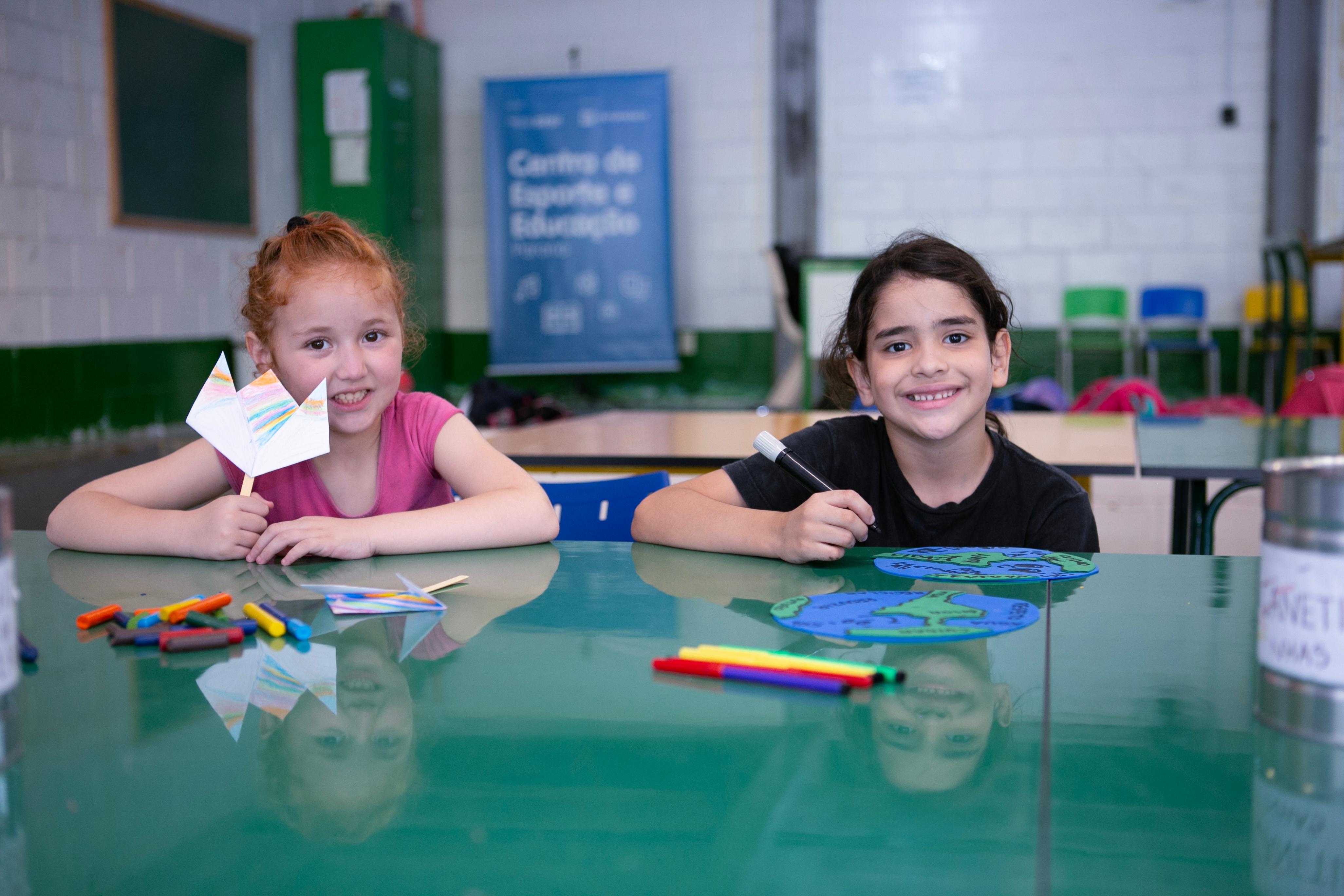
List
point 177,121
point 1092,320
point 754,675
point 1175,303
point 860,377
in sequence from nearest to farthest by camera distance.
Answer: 1. point 754,675
2. point 860,377
3. point 177,121
4. point 1175,303
5. point 1092,320

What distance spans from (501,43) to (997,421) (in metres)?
5.69

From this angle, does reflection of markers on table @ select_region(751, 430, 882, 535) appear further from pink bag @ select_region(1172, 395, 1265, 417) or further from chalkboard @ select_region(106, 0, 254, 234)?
chalkboard @ select_region(106, 0, 254, 234)

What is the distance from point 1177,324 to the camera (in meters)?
5.93

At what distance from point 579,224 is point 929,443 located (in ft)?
16.8

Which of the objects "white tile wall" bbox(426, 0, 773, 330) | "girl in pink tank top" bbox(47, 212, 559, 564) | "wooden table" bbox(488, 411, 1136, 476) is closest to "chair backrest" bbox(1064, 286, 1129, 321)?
"white tile wall" bbox(426, 0, 773, 330)

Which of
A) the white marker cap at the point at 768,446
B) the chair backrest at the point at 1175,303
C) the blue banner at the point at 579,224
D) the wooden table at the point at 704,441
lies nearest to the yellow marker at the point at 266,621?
the white marker cap at the point at 768,446

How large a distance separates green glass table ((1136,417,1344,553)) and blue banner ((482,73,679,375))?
4047 mm

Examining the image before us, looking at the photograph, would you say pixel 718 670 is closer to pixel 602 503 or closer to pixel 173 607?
pixel 173 607

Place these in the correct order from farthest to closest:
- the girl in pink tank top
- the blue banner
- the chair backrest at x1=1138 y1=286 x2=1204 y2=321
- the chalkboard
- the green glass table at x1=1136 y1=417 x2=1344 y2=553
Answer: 1. the blue banner
2. the chair backrest at x1=1138 y1=286 x2=1204 y2=321
3. the chalkboard
4. the green glass table at x1=1136 y1=417 x2=1344 y2=553
5. the girl in pink tank top

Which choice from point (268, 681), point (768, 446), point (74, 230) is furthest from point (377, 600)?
point (74, 230)

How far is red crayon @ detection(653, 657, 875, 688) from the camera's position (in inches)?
23.6

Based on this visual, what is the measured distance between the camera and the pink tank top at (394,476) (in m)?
1.35

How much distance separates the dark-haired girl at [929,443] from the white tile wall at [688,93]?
5047 millimetres

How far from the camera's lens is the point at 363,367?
1305mm
